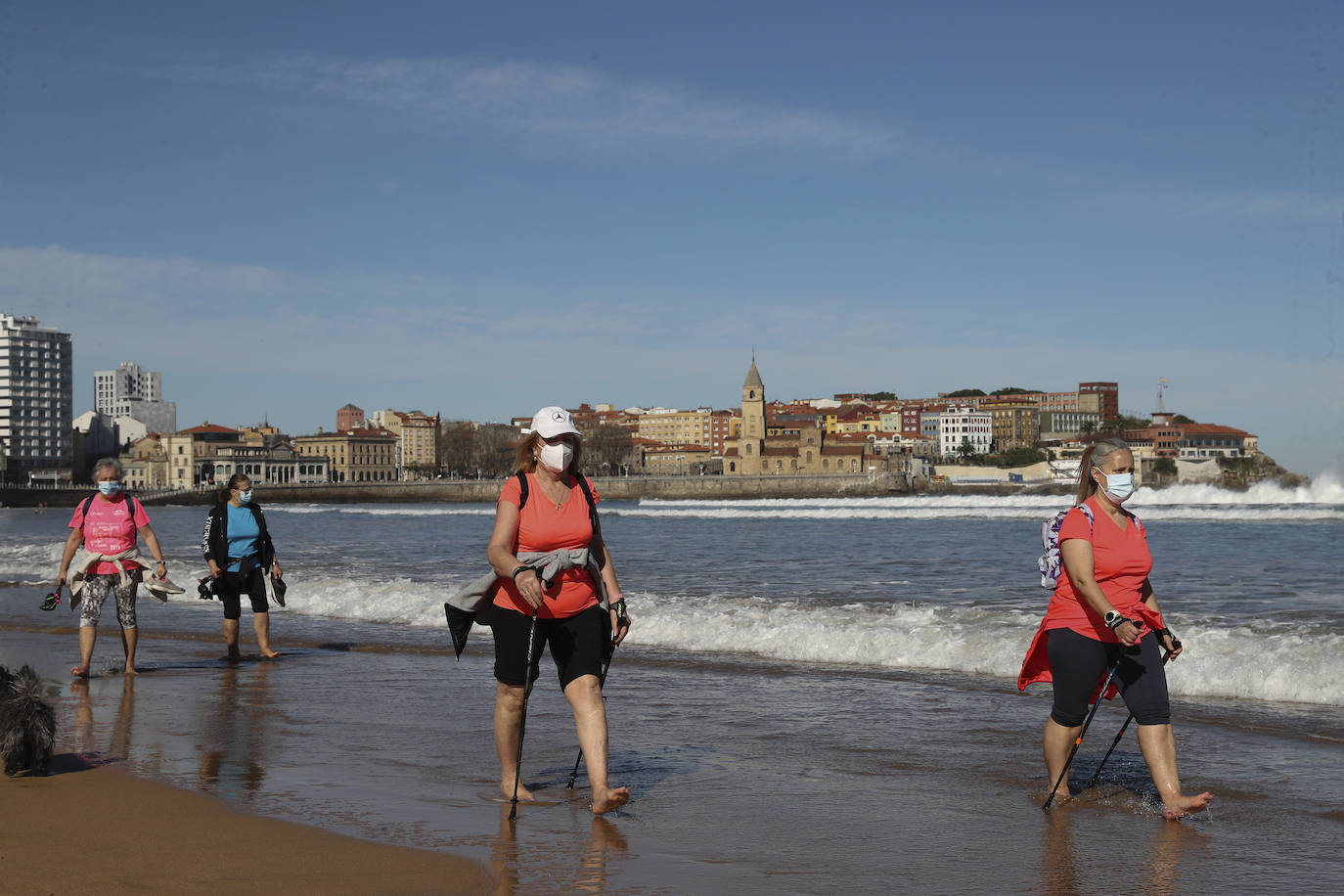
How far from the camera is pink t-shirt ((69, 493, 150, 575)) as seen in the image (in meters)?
8.01

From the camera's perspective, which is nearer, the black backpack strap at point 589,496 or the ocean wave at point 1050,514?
the black backpack strap at point 589,496

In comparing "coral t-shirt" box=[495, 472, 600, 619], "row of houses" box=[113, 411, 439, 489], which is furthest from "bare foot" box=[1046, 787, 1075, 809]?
"row of houses" box=[113, 411, 439, 489]

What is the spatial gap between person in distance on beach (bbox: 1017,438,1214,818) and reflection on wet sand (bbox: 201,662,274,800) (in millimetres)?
3394

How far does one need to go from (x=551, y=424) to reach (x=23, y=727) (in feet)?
8.58

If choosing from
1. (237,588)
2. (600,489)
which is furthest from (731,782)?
(600,489)

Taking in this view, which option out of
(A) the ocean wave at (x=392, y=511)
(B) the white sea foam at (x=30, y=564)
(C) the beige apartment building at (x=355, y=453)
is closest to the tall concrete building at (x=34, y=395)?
(C) the beige apartment building at (x=355, y=453)

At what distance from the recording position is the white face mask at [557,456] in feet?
14.6

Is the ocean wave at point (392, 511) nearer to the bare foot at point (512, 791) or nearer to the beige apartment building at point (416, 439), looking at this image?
the beige apartment building at point (416, 439)

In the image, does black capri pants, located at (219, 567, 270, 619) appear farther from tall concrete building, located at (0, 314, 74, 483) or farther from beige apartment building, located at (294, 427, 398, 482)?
tall concrete building, located at (0, 314, 74, 483)

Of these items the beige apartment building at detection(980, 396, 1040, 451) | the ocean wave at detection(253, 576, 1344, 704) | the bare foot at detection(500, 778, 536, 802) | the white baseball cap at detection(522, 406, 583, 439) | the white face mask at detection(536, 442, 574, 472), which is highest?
the beige apartment building at detection(980, 396, 1040, 451)

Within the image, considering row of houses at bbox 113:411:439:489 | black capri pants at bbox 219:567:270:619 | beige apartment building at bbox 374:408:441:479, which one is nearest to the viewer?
black capri pants at bbox 219:567:270:619

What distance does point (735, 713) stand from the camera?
6.89m

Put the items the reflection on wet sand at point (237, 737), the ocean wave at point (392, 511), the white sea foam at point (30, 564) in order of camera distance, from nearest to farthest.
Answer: the reflection on wet sand at point (237, 737)
the white sea foam at point (30, 564)
the ocean wave at point (392, 511)

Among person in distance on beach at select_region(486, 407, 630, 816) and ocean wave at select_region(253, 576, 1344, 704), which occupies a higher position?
person in distance on beach at select_region(486, 407, 630, 816)
